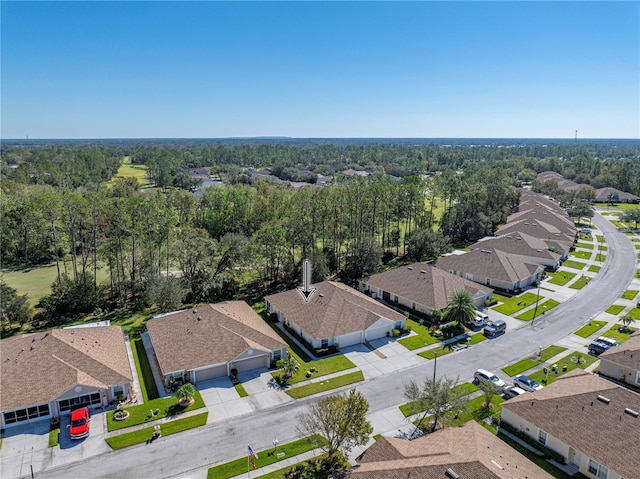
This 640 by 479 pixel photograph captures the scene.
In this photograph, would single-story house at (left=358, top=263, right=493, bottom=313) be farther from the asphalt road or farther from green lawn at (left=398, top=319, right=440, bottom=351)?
the asphalt road

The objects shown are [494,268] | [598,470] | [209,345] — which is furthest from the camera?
[494,268]

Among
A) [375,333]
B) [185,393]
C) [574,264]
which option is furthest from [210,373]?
[574,264]

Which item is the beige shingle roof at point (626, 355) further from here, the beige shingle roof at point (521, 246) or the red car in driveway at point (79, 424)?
the red car in driveway at point (79, 424)

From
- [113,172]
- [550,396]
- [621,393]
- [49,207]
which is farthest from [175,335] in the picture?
[113,172]

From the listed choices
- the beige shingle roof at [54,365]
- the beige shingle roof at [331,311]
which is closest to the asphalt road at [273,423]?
the beige shingle roof at [54,365]

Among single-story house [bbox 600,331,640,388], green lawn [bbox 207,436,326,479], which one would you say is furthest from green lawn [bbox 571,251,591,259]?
green lawn [bbox 207,436,326,479]

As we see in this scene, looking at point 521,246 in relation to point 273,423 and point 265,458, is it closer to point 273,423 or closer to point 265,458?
point 273,423
